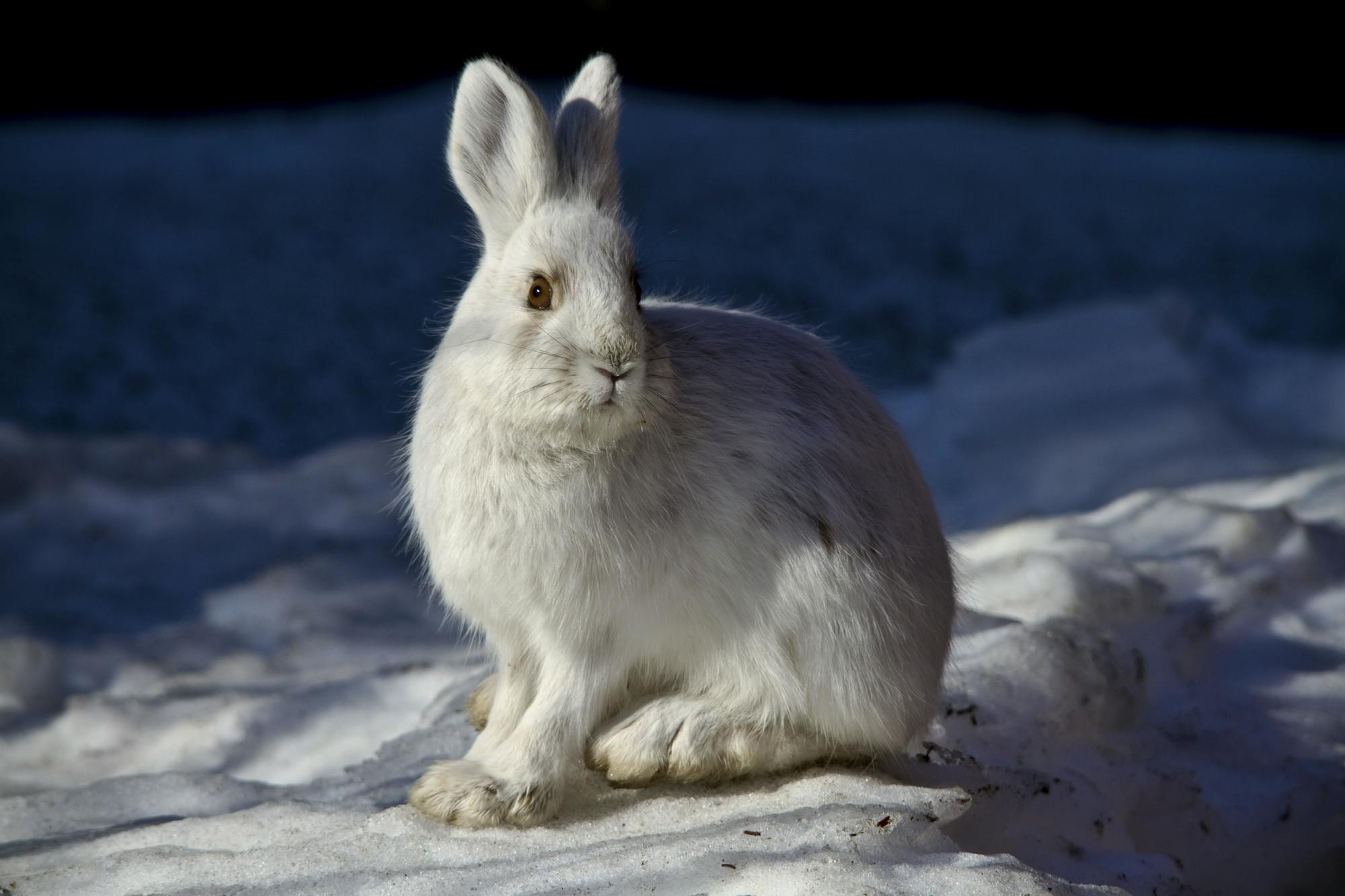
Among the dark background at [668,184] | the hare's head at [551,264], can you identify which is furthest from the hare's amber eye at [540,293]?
the dark background at [668,184]

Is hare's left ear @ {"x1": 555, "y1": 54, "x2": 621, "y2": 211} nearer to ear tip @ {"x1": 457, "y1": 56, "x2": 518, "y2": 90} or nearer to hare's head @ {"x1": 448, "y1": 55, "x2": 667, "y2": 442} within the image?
hare's head @ {"x1": 448, "y1": 55, "x2": 667, "y2": 442}

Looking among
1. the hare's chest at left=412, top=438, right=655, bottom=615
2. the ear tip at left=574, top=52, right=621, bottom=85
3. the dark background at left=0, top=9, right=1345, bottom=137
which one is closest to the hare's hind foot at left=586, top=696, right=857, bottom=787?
the hare's chest at left=412, top=438, right=655, bottom=615

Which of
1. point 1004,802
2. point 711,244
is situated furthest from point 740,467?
point 711,244

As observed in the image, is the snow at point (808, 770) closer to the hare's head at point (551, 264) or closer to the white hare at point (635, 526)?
the white hare at point (635, 526)

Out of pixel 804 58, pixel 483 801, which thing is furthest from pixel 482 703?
pixel 804 58

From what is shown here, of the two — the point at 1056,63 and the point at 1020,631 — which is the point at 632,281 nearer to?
the point at 1020,631

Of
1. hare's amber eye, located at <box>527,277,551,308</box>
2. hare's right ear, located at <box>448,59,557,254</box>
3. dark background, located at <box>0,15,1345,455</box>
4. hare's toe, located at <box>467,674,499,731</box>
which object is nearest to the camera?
hare's amber eye, located at <box>527,277,551,308</box>
